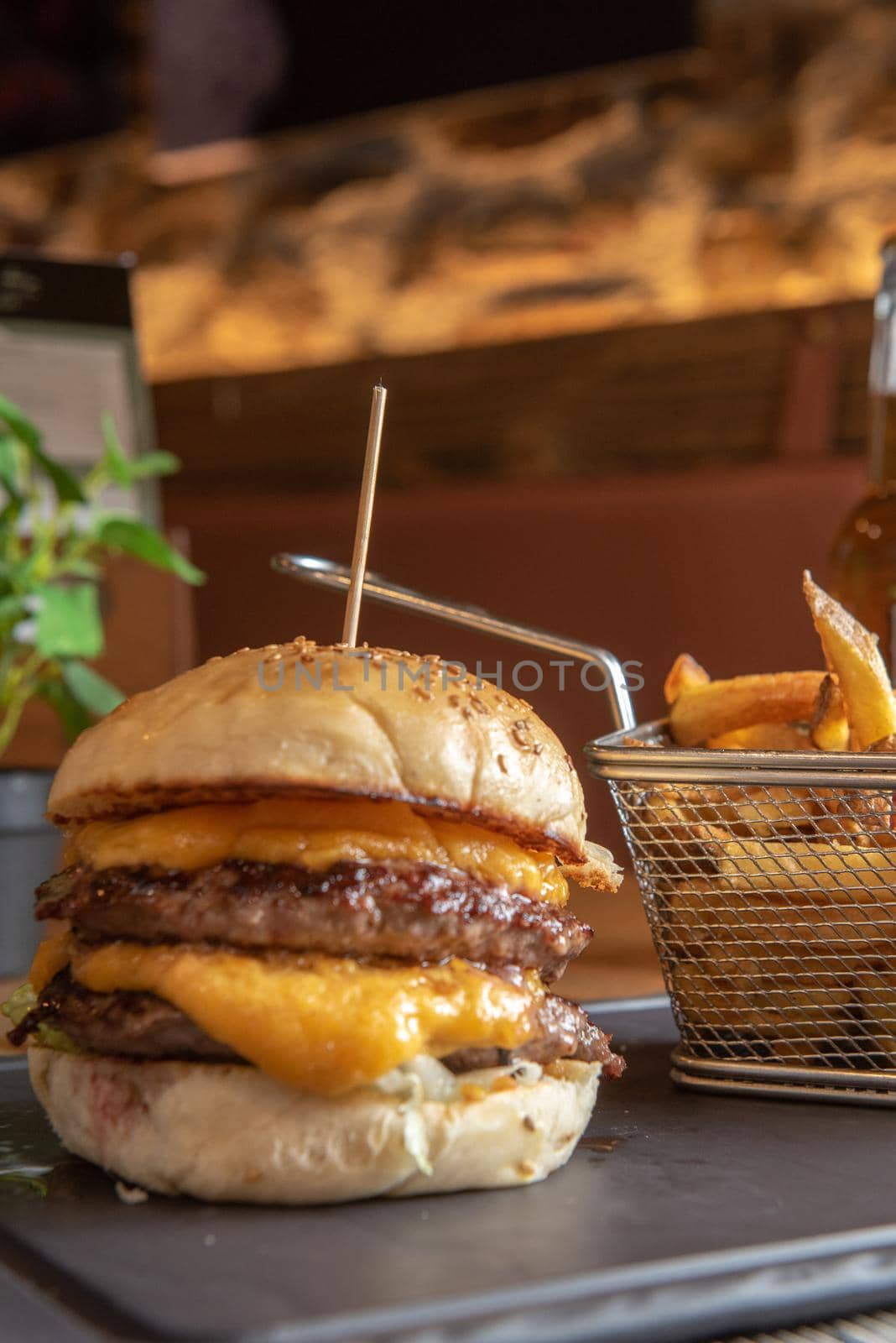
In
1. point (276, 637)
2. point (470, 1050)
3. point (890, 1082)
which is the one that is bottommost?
point (890, 1082)

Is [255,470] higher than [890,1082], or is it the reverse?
[255,470]

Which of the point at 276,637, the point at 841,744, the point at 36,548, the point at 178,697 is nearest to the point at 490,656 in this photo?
the point at 276,637

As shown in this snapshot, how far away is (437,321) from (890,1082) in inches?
122

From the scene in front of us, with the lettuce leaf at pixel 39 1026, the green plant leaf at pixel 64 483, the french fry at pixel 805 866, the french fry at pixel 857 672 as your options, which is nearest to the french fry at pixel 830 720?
the french fry at pixel 857 672

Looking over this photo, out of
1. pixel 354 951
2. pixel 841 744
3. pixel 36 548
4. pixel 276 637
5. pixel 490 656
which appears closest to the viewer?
pixel 354 951

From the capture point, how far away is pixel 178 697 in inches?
48.1

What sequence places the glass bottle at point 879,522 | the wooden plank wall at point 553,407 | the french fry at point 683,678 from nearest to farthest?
the french fry at point 683,678, the glass bottle at point 879,522, the wooden plank wall at point 553,407

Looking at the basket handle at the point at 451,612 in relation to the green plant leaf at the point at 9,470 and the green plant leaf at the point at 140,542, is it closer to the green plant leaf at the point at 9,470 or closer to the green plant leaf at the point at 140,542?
the green plant leaf at the point at 140,542

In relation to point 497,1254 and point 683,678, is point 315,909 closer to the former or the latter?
point 497,1254

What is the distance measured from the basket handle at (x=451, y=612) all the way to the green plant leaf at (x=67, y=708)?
71 cm

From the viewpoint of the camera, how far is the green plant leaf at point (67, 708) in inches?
87.3

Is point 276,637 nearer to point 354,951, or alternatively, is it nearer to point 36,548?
point 36,548

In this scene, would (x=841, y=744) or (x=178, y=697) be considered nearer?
(x=178, y=697)

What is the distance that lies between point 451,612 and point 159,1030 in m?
0.61
